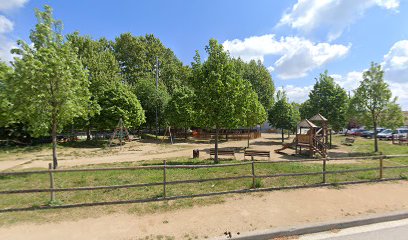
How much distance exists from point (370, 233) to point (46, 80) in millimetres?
13392

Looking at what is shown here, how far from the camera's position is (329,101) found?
28656 mm

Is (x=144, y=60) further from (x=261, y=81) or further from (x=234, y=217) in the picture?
(x=234, y=217)

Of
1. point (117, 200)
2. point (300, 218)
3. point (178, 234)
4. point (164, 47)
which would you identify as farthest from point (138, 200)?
point (164, 47)

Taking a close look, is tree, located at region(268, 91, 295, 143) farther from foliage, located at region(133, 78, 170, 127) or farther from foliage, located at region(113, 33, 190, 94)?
foliage, located at region(113, 33, 190, 94)

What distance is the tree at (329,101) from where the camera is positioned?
92.8ft

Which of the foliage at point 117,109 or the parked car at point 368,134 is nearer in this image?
the foliage at point 117,109

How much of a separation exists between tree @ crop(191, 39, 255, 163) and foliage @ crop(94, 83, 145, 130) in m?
16.1

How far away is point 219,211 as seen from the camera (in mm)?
7352

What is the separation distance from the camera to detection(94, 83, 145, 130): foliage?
97.2ft

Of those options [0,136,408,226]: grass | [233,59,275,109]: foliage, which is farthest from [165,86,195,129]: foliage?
[0,136,408,226]: grass

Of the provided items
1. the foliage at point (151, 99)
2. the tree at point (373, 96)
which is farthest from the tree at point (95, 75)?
the tree at point (373, 96)

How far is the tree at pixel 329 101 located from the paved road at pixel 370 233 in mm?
23769

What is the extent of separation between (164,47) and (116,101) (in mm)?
31114

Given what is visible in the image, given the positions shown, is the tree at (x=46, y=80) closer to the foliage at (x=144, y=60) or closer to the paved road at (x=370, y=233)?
the paved road at (x=370, y=233)
